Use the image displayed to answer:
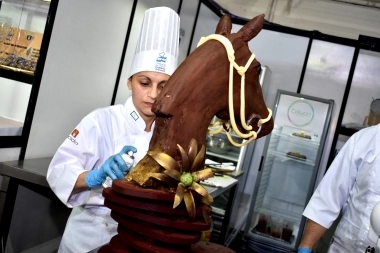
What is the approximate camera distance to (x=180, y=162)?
2.78ft

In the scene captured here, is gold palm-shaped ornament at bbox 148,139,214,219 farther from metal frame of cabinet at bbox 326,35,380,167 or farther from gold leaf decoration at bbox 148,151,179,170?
metal frame of cabinet at bbox 326,35,380,167

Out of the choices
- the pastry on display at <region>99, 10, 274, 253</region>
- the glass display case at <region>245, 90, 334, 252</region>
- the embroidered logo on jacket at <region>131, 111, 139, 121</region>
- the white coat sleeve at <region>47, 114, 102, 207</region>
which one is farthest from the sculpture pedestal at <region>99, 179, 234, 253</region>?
the glass display case at <region>245, 90, 334, 252</region>

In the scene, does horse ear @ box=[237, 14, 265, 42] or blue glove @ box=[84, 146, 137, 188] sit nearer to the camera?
horse ear @ box=[237, 14, 265, 42]

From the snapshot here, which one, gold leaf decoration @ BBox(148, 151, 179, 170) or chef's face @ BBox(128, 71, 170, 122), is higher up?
chef's face @ BBox(128, 71, 170, 122)

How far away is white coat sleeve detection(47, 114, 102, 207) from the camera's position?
4.24 ft

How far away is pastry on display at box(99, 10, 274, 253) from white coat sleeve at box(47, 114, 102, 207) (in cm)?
47

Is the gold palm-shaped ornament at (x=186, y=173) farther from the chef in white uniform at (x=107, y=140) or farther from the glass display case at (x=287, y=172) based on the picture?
the glass display case at (x=287, y=172)

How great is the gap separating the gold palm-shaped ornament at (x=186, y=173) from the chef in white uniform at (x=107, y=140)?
0.26m

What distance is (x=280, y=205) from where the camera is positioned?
18.2 feet

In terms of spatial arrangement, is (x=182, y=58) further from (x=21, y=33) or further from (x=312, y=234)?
(x=312, y=234)

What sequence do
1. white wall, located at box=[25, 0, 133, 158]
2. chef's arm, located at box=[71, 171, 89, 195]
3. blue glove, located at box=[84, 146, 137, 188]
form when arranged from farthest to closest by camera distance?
white wall, located at box=[25, 0, 133, 158] → chef's arm, located at box=[71, 171, 89, 195] → blue glove, located at box=[84, 146, 137, 188]

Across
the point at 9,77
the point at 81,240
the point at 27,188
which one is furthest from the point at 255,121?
the point at 9,77

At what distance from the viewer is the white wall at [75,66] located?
249cm

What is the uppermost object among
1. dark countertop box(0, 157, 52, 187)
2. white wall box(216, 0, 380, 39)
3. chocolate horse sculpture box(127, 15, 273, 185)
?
white wall box(216, 0, 380, 39)
